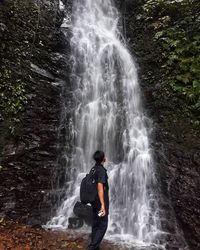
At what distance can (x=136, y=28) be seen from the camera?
46.8ft

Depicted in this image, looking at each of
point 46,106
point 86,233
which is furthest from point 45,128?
point 86,233

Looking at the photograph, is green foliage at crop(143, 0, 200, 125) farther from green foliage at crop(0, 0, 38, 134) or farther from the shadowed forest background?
green foliage at crop(0, 0, 38, 134)

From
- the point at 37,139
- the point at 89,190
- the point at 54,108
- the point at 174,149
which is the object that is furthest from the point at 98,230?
the point at 54,108

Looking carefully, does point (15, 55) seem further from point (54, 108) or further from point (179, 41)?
point (179, 41)

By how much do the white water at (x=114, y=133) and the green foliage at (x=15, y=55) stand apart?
1.88m

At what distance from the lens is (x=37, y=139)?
8812mm

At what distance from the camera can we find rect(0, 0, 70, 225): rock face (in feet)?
26.3

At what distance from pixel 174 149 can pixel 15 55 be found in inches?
223

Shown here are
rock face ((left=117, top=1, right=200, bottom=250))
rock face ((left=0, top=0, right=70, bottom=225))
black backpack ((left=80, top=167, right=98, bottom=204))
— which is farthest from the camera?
rock face ((left=0, top=0, right=70, bottom=225))

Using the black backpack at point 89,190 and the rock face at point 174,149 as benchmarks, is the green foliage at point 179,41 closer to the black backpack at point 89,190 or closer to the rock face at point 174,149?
the rock face at point 174,149

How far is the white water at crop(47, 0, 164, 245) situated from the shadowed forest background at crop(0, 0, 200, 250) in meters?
0.34

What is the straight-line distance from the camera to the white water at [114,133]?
26.8 feet

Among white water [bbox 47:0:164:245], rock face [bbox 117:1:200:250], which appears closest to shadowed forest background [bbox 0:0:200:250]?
rock face [bbox 117:1:200:250]

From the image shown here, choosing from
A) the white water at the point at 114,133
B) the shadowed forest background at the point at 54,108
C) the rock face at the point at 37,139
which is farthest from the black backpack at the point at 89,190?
the rock face at the point at 37,139
